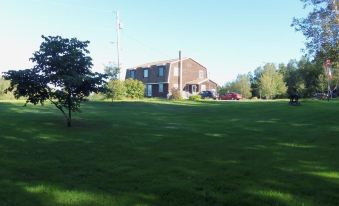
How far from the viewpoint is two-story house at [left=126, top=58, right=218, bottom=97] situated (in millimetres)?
66750

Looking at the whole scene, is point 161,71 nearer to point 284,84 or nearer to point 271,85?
point 271,85

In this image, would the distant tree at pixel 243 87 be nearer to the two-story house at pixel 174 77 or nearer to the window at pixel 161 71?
the two-story house at pixel 174 77

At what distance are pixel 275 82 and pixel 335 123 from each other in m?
55.1

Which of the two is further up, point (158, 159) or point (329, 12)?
point (329, 12)

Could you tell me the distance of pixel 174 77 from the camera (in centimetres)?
6694

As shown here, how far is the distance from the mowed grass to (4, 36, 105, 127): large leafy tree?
1.77 m

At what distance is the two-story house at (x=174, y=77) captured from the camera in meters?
66.8

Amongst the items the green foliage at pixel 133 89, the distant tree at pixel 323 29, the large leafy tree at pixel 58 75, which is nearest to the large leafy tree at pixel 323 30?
the distant tree at pixel 323 29

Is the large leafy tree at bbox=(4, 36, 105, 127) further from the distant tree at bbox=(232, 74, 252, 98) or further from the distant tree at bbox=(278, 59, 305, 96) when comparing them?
the distant tree at bbox=(278, 59, 305, 96)

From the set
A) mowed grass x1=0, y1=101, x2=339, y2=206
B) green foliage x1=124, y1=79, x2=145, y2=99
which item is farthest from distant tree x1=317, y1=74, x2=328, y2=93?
mowed grass x1=0, y1=101, x2=339, y2=206

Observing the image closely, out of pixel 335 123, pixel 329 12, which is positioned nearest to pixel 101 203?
pixel 335 123

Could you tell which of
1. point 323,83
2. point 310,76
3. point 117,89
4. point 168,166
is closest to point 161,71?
point 323,83

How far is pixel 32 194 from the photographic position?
24.1 ft

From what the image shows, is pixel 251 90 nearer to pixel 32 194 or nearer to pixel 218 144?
pixel 218 144
